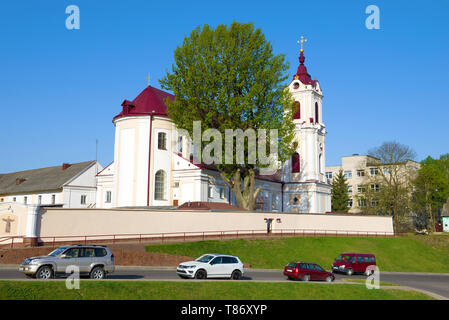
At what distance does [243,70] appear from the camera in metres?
42.4

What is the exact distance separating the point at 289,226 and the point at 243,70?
54.5ft

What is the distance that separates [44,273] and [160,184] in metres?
31.9

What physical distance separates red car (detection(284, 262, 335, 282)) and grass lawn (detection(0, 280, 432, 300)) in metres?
4.85

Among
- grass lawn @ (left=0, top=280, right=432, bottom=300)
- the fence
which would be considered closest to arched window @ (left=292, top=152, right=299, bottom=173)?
the fence

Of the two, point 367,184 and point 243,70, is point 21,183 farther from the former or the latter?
point 367,184

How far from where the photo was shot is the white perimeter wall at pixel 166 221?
31.2 metres

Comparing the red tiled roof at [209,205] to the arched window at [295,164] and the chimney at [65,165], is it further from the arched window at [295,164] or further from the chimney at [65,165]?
the chimney at [65,165]

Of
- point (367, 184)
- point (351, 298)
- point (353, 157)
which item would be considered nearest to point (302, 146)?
point (367, 184)

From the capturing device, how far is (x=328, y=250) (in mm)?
41250

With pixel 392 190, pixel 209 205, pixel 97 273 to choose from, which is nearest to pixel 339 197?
pixel 392 190

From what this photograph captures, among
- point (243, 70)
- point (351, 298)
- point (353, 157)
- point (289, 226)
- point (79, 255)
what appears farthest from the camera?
point (353, 157)

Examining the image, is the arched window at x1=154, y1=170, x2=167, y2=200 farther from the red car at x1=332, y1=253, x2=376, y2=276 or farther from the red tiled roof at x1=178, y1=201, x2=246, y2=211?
the red car at x1=332, y1=253, x2=376, y2=276

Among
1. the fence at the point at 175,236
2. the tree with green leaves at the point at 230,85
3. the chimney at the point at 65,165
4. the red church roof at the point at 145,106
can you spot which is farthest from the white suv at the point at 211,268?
the chimney at the point at 65,165
